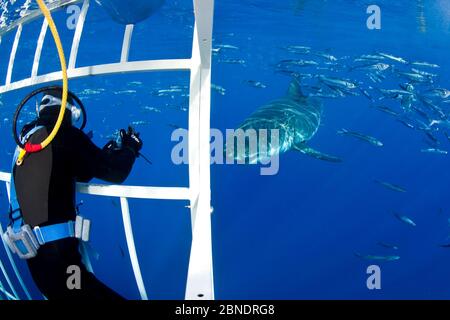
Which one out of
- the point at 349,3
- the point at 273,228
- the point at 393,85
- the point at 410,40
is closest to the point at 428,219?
the point at 273,228

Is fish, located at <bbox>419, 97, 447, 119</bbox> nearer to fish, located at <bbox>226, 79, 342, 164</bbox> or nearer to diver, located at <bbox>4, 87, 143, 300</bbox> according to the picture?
fish, located at <bbox>226, 79, 342, 164</bbox>

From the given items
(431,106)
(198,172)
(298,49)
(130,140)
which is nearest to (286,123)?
(431,106)

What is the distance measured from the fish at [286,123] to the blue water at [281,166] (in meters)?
2.94

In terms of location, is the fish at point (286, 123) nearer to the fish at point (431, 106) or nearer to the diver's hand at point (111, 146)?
the fish at point (431, 106)

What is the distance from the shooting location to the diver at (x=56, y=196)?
2131mm

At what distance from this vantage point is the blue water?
1209cm

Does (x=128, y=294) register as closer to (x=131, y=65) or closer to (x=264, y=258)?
(x=131, y=65)

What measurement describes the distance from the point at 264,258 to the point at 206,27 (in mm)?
41117

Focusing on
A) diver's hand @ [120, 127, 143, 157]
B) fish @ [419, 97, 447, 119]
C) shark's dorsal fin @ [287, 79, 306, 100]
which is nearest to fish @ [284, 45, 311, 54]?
shark's dorsal fin @ [287, 79, 306, 100]

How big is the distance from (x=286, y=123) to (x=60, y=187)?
6389 millimetres

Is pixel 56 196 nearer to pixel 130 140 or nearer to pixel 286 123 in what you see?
pixel 130 140

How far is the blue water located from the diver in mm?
3104

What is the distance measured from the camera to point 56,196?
217 centimetres

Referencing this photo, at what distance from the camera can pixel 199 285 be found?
6.33 ft
